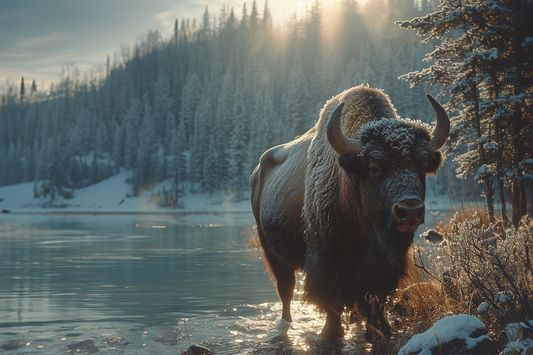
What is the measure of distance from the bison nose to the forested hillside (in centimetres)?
4903

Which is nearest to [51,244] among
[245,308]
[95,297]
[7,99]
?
[95,297]

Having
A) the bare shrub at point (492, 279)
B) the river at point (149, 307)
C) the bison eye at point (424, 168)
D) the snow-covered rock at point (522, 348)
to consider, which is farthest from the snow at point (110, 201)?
the snow-covered rock at point (522, 348)

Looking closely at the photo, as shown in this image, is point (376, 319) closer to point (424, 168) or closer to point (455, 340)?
point (455, 340)

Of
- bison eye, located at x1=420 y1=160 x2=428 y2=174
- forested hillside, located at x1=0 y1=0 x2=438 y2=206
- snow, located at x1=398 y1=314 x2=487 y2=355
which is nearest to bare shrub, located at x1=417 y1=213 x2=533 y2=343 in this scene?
snow, located at x1=398 y1=314 x2=487 y2=355

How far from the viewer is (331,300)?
4812mm

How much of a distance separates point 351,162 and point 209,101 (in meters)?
74.7

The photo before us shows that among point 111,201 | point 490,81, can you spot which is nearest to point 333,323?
point 490,81

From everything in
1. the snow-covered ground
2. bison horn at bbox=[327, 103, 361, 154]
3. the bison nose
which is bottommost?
the snow-covered ground

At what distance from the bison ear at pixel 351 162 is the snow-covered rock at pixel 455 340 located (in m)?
1.54

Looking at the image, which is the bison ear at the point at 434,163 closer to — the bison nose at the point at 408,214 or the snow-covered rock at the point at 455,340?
the bison nose at the point at 408,214

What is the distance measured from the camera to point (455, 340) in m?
3.47

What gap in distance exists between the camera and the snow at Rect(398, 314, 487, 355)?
11.3 feet

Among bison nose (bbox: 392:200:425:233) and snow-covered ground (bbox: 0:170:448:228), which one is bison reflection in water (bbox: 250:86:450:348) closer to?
bison nose (bbox: 392:200:425:233)

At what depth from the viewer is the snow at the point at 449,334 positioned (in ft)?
11.3
